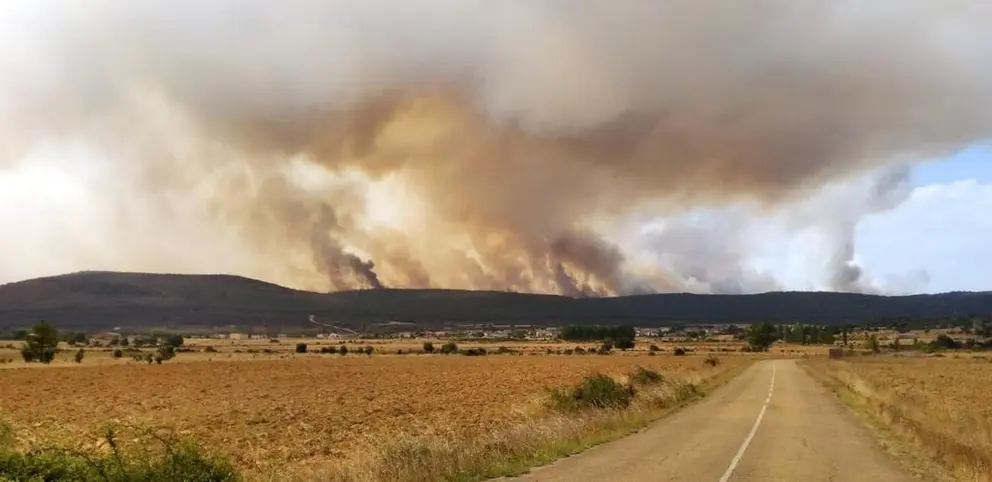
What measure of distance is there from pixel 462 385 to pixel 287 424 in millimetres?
30523

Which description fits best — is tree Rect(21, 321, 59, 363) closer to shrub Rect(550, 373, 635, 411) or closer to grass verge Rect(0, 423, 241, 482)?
shrub Rect(550, 373, 635, 411)

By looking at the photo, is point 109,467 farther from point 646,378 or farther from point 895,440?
point 646,378

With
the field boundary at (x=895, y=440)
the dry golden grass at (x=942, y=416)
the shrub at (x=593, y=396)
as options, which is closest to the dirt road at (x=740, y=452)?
the field boundary at (x=895, y=440)

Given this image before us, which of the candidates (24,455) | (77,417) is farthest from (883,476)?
(77,417)

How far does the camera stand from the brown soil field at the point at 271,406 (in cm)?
2994

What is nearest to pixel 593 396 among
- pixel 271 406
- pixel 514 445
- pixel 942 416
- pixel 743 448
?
pixel 743 448

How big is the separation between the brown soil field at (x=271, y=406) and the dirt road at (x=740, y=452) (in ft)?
22.0

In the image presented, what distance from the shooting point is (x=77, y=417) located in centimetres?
4394

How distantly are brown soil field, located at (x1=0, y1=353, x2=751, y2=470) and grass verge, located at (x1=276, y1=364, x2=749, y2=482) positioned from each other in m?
2.78

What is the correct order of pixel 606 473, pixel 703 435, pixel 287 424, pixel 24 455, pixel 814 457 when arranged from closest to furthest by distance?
pixel 24 455, pixel 606 473, pixel 814 457, pixel 703 435, pixel 287 424

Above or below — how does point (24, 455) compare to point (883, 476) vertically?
above

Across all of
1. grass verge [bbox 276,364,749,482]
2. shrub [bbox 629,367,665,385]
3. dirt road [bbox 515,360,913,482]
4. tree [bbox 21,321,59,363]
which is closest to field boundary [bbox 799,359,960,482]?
dirt road [bbox 515,360,913,482]

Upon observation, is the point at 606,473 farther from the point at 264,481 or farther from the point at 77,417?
the point at 77,417

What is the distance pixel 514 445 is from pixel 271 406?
3035 centimetres
